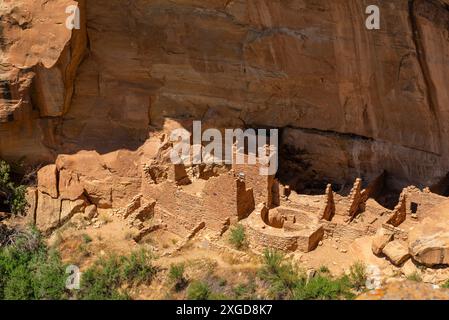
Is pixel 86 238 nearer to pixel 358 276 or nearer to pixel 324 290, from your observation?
pixel 324 290

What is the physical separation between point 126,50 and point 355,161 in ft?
18.6

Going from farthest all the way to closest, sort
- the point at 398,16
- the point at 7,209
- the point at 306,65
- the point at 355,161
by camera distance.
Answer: the point at 7,209 → the point at 355,161 → the point at 306,65 → the point at 398,16

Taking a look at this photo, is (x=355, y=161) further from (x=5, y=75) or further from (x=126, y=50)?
(x=5, y=75)

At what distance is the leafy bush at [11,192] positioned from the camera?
48.2ft

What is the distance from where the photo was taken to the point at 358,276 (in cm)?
1153

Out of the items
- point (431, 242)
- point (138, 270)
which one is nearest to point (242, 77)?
point (138, 270)

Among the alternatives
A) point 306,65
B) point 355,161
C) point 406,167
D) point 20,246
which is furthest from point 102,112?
point 406,167

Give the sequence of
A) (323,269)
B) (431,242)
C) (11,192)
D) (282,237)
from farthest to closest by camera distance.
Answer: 1. (11,192)
2. (282,237)
3. (323,269)
4. (431,242)

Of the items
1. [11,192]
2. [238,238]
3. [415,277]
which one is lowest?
[415,277]

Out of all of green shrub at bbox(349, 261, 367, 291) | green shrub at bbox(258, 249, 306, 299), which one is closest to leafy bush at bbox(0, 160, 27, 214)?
green shrub at bbox(258, 249, 306, 299)

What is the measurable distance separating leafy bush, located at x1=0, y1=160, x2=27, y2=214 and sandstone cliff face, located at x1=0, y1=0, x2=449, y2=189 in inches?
20.9

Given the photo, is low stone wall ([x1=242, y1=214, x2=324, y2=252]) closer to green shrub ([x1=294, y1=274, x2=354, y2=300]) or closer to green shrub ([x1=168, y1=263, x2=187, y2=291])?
green shrub ([x1=294, y1=274, x2=354, y2=300])

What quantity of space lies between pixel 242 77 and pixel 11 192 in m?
5.89

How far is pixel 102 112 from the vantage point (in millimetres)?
15203
